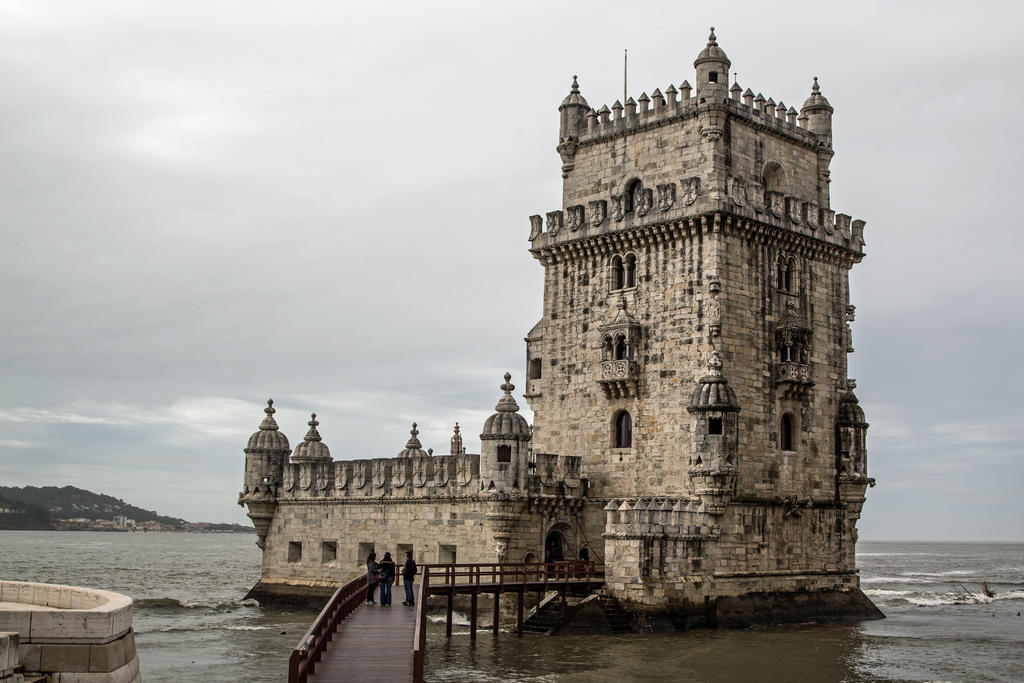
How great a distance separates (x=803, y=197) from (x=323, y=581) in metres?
23.4

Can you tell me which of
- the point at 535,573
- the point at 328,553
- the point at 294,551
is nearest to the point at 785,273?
the point at 535,573

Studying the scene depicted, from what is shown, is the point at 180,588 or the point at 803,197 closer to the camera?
the point at 803,197

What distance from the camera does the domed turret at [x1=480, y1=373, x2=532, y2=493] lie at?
128ft

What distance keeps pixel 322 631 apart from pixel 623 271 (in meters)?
22.1

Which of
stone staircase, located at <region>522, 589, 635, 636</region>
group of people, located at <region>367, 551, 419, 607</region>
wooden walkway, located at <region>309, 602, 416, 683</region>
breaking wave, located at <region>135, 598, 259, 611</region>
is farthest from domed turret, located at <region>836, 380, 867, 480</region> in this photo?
breaking wave, located at <region>135, 598, 259, 611</region>

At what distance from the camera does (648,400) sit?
40.2m

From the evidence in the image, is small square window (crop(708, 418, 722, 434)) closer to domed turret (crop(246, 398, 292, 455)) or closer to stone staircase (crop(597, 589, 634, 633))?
stone staircase (crop(597, 589, 634, 633))

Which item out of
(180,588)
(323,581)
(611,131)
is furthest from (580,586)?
(180,588)

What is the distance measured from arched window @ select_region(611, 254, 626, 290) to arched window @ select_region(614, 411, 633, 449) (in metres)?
4.53

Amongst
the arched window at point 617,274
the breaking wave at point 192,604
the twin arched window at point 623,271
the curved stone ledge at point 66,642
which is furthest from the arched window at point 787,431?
the curved stone ledge at point 66,642

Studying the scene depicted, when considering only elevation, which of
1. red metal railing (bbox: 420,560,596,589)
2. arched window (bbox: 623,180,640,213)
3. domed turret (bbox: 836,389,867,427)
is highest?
arched window (bbox: 623,180,640,213)

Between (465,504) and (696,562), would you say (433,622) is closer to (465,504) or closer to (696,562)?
(465,504)

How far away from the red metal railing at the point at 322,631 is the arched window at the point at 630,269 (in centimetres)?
1490

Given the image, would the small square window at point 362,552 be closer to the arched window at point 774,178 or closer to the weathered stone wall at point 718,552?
the weathered stone wall at point 718,552
